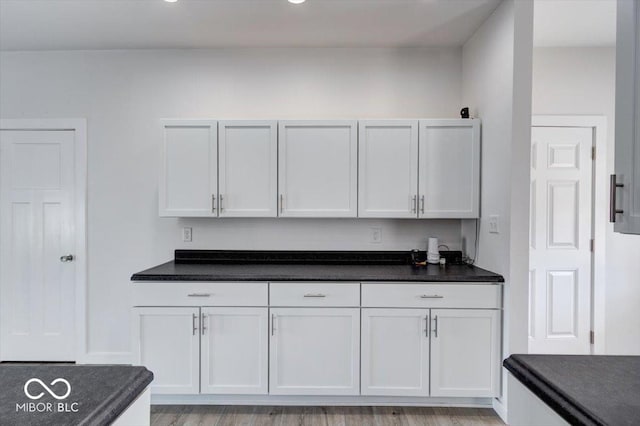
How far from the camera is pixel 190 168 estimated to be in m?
2.83

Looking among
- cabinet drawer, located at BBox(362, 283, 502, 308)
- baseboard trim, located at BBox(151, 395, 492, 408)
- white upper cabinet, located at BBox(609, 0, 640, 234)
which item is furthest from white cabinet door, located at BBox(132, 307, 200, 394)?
white upper cabinet, located at BBox(609, 0, 640, 234)

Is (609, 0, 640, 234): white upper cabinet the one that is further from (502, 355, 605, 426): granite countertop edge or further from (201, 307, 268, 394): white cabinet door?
(201, 307, 268, 394): white cabinet door

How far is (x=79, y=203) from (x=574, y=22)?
13.8 feet

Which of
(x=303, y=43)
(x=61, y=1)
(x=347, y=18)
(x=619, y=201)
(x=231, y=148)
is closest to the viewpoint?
(x=619, y=201)

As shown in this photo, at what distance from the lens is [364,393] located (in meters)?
2.48

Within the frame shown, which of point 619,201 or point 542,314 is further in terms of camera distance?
point 542,314

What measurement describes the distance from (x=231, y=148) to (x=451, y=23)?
6.05ft

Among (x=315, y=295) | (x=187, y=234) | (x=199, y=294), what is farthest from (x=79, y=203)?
(x=315, y=295)

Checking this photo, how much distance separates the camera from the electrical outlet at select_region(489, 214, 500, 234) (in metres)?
2.52

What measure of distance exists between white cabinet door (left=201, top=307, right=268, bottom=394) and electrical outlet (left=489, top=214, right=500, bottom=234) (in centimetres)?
163

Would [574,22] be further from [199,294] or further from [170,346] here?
[170,346]

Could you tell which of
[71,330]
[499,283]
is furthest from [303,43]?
[71,330]

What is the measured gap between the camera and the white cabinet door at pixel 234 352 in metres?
2.49

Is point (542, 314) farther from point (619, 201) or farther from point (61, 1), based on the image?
point (61, 1)
